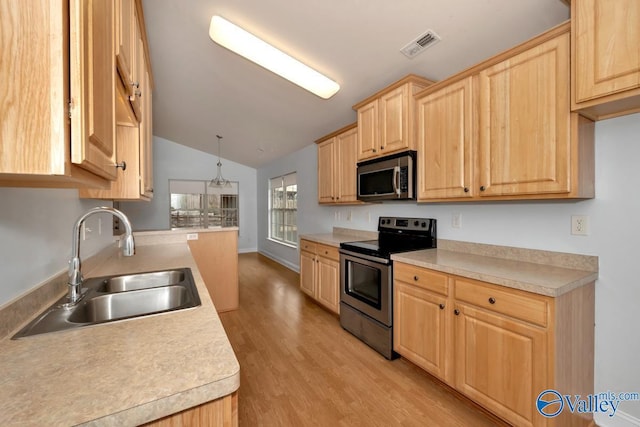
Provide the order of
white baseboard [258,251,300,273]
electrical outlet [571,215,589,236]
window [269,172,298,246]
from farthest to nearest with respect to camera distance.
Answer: window [269,172,298,246]
white baseboard [258,251,300,273]
electrical outlet [571,215,589,236]

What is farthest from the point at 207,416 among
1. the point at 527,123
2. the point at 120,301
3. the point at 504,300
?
the point at 527,123

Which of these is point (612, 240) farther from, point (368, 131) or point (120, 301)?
point (120, 301)

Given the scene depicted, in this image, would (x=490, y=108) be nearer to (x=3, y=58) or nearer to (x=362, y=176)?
(x=362, y=176)

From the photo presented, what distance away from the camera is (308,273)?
367 cm

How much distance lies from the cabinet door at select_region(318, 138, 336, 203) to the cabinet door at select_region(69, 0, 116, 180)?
284 cm

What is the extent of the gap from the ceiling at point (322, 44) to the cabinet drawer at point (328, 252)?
161 cm

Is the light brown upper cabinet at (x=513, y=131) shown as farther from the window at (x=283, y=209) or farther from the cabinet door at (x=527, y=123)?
the window at (x=283, y=209)

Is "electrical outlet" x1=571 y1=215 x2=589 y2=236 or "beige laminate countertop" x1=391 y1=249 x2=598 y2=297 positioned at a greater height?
"electrical outlet" x1=571 y1=215 x2=589 y2=236

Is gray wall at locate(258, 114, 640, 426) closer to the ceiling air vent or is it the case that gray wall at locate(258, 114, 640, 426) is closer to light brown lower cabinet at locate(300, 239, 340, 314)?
the ceiling air vent

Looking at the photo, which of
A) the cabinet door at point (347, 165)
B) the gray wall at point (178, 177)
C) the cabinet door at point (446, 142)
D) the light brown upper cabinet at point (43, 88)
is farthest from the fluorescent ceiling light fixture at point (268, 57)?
the gray wall at point (178, 177)

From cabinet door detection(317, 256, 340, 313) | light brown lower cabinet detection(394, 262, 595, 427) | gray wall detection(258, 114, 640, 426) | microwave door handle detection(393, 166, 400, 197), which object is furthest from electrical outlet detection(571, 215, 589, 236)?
cabinet door detection(317, 256, 340, 313)

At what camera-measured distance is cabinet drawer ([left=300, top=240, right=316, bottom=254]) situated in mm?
3539

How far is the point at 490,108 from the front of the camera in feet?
5.95

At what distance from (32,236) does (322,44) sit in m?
2.21
